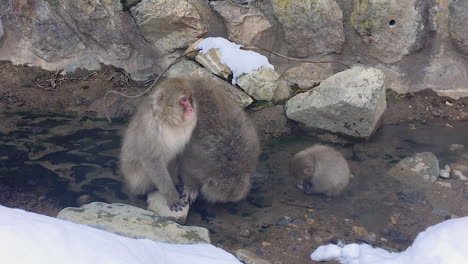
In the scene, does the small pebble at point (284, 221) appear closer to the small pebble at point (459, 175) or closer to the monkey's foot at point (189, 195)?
the monkey's foot at point (189, 195)

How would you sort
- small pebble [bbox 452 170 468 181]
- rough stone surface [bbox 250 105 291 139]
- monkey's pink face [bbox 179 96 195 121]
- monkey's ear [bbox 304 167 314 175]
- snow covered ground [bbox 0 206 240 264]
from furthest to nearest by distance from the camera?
1. rough stone surface [bbox 250 105 291 139]
2. small pebble [bbox 452 170 468 181]
3. monkey's ear [bbox 304 167 314 175]
4. monkey's pink face [bbox 179 96 195 121]
5. snow covered ground [bbox 0 206 240 264]

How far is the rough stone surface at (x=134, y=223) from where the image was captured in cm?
312

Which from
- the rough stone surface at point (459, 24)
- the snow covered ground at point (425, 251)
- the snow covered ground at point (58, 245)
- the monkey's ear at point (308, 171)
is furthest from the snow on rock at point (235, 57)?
the snow covered ground at point (58, 245)

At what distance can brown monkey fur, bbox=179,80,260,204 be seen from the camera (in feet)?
12.3

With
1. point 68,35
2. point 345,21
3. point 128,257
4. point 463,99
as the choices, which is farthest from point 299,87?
point 128,257

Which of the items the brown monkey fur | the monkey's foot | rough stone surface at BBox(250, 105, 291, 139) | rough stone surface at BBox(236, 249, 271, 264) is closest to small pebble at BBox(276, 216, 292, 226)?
the brown monkey fur

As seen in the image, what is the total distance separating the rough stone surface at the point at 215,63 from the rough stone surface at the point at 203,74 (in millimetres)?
49

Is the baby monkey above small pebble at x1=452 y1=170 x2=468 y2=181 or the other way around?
above

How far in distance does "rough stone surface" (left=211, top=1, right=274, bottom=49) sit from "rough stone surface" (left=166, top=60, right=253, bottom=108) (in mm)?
420

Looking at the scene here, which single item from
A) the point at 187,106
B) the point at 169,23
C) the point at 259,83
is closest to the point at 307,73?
the point at 259,83

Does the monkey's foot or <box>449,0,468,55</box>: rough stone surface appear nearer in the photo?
the monkey's foot

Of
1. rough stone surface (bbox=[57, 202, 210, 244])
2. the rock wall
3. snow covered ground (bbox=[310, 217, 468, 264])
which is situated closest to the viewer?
snow covered ground (bbox=[310, 217, 468, 264])

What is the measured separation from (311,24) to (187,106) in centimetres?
187

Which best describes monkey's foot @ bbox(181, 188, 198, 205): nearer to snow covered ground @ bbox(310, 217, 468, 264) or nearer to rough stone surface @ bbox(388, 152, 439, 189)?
snow covered ground @ bbox(310, 217, 468, 264)
